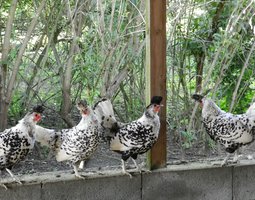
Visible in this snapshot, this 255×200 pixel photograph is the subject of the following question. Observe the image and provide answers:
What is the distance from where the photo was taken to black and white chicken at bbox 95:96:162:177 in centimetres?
351

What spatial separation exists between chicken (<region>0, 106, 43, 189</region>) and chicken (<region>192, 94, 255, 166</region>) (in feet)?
4.01

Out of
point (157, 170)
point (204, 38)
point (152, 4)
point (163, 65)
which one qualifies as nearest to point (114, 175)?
point (157, 170)

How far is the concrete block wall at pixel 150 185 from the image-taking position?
137 inches

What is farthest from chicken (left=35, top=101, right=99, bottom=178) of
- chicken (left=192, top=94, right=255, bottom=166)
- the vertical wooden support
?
chicken (left=192, top=94, right=255, bottom=166)

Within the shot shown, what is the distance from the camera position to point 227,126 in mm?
3711

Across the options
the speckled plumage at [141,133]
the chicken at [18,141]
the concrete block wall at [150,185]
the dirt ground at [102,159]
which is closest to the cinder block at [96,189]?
the concrete block wall at [150,185]

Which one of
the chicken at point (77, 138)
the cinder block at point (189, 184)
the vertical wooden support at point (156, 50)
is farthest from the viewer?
the cinder block at point (189, 184)

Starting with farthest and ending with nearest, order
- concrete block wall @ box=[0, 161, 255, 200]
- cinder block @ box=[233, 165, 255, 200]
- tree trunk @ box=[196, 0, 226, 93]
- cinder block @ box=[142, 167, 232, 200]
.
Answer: tree trunk @ box=[196, 0, 226, 93]
cinder block @ box=[233, 165, 255, 200]
cinder block @ box=[142, 167, 232, 200]
concrete block wall @ box=[0, 161, 255, 200]

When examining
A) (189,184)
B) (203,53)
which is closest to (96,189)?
(189,184)

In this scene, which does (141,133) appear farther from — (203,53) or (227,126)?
(203,53)

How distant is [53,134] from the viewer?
3.41 m

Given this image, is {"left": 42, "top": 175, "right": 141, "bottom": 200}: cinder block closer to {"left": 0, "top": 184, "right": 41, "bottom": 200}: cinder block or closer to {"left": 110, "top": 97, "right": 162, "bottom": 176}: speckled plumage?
{"left": 0, "top": 184, "right": 41, "bottom": 200}: cinder block

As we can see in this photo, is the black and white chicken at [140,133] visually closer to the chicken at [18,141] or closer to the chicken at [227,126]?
the chicken at [227,126]

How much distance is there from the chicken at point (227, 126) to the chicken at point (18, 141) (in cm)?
122
